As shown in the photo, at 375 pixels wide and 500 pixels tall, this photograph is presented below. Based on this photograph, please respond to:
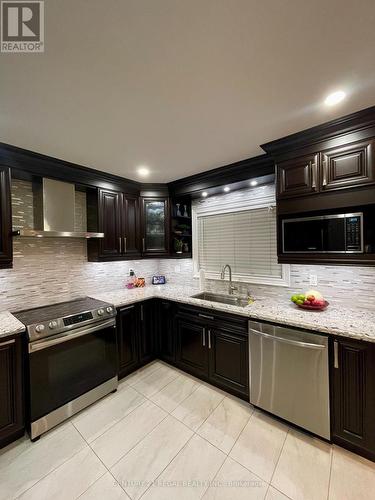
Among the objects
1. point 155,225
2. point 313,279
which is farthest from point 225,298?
point 155,225

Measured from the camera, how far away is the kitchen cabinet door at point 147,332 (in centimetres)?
275

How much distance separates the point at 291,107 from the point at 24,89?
171 cm

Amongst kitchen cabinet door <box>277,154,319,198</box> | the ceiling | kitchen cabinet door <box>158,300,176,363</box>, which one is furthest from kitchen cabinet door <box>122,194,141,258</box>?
kitchen cabinet door <box>277,154,319,198</box>

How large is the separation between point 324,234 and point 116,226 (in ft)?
7.84

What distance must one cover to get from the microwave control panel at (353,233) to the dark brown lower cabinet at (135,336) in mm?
2270

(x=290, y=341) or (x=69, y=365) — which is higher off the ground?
(x=290, y=341)

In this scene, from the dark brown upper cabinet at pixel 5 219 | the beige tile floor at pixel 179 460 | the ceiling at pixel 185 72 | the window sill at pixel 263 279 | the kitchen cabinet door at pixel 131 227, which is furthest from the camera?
the kitchen cabinet door at pixel 131 227

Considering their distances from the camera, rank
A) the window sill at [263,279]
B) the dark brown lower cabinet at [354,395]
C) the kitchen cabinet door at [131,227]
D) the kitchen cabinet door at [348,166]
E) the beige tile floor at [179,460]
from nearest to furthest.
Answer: the beige tile floor at [179,460] → the dark brown lower cabinet at [354,395] → the kitchen cabinet door at [348,166] → the window sill at [263,279] → the kitchen cabinet door at [131,227]

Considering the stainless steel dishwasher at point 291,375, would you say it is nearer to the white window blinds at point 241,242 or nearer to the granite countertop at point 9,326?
the white window blinds at point 241,242

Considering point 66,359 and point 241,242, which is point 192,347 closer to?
point 66,359

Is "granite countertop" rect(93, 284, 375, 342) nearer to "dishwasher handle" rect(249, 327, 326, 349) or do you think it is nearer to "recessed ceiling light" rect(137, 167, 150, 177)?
"dishwasher handle" rect(249, 327, 326, 349)

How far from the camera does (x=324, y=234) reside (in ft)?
5.99

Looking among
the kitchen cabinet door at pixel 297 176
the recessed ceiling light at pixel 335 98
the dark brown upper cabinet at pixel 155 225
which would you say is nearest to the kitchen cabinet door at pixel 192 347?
the dark brown upper cabinet at pixel 155 225

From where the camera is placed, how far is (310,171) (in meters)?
1.88
